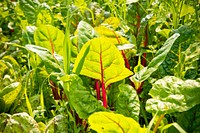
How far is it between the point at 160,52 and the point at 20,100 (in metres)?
0.52

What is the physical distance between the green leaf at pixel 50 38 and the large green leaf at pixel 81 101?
0.85ft

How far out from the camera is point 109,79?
1139mm

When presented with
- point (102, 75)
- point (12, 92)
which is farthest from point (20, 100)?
point (102, 75)

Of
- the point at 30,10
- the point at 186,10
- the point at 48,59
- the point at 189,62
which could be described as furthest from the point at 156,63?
the point at 30,10

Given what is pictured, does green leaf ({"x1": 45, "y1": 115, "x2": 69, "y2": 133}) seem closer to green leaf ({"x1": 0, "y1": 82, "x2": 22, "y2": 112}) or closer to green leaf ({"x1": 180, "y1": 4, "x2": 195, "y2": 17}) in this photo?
green leaf ({"x1": 0, "y1": 82, "x2": 22, "y2": 112})

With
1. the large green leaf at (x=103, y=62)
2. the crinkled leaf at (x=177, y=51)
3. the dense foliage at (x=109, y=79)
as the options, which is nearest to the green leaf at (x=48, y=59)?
the dense foliage at (x=109, y=79)

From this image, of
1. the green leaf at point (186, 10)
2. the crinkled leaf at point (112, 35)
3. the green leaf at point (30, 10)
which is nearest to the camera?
the crinkled leaf at point (112, 35)

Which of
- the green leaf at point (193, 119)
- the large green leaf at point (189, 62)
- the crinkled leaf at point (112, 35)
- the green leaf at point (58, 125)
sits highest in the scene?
the crinkled leaf at point (112, 35)

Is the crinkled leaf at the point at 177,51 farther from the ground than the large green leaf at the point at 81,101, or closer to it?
farther from the ground

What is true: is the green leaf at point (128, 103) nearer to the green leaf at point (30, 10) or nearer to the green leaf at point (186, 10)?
the green leaf at point (186, 10)

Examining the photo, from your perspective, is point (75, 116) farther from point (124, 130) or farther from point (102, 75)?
point (124, 130)

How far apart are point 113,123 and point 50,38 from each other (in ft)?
1.59

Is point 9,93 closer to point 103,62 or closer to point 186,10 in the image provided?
point 103,62

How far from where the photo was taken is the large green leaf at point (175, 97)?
915 millimetres
